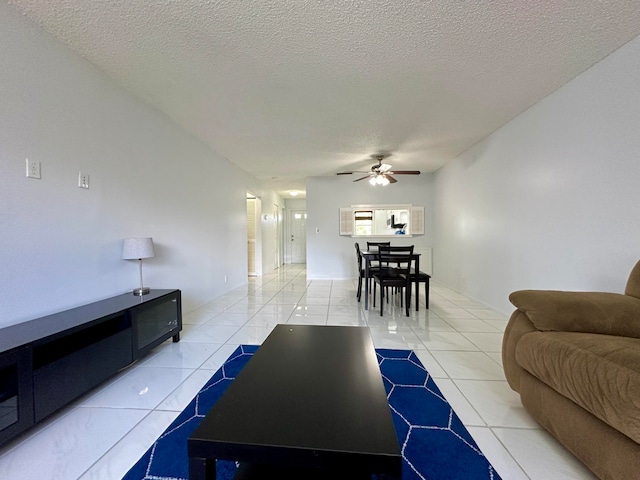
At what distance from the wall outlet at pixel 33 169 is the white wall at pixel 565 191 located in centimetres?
420

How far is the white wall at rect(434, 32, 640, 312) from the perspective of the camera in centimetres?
187

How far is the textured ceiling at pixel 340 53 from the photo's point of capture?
62.2 inches

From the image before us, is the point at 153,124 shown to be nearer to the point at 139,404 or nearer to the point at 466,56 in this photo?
the point at 139,404

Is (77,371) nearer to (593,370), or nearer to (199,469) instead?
(199,469)

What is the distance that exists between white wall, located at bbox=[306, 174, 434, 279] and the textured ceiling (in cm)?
265

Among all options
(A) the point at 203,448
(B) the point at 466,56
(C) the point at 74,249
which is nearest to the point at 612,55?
(B) the point at 466,56

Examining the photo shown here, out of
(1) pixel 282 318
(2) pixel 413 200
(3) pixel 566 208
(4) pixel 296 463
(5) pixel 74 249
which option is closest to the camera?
(4) pixel 296 463

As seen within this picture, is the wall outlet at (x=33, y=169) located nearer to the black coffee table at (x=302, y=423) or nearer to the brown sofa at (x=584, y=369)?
the black coffee table at (x=302, y=423)

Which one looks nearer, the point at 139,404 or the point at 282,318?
the point at 139,404

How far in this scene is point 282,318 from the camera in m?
3.13

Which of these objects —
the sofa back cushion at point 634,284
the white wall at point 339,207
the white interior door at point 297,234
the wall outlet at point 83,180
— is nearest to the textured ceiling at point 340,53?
the wall outlet at point 83,180

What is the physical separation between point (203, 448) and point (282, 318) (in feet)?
7.98

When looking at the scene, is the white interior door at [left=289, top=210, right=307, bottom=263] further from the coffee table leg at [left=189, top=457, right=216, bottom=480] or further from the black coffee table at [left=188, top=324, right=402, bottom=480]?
the coffee table leg at [left=189, top=457, right=216, bottom=480]

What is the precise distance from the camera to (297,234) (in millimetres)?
9609
